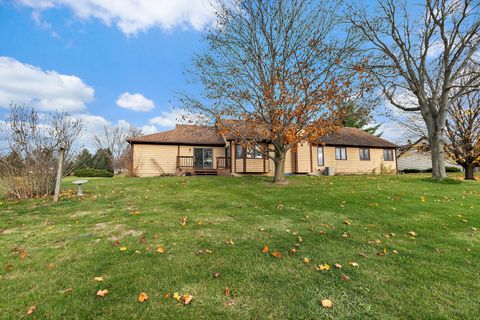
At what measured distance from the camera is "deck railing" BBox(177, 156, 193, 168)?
762 inches

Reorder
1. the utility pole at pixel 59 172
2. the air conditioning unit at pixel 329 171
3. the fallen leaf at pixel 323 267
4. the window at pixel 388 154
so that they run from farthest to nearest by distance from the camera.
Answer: the window at pixel 388 154 < the air conditioning unit at pixel 329 171 < the utility pole at pixel 59 172 < the fallen leaf at pixel 323 267

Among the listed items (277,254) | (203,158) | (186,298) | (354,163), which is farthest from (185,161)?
(186,298)

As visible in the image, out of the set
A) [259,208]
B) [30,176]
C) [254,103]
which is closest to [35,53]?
[30,176]

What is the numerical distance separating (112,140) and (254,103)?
43.3 metres

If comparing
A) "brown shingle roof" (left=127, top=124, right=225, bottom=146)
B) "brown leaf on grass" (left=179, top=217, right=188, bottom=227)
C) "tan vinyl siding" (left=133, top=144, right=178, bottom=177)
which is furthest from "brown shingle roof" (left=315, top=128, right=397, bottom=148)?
"brown leaf on grass" (left=179, top=217, right=188, bottom=227)

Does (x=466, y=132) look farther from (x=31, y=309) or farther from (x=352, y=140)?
(x=31, y=309)

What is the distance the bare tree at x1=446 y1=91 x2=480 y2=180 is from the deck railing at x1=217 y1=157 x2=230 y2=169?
17.2 meters

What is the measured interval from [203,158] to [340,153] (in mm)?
12815

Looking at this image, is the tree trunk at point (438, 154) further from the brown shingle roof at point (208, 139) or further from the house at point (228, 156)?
the house at point (228, 156)

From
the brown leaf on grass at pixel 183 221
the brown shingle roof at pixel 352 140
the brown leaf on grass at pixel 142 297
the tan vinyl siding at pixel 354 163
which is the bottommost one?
the brown leaf on grass at pixel 142 297

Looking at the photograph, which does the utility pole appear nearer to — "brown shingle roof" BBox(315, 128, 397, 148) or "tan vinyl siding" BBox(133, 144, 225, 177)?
"tan vinyl siding" BBox(133, 144, 225, 177)

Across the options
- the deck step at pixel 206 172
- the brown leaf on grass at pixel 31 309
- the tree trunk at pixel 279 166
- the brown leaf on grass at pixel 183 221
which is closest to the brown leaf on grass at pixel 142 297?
the brown leaf on grass at pixel 31 309

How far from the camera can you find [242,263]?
337 cm

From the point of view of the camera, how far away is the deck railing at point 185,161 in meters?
19.4
